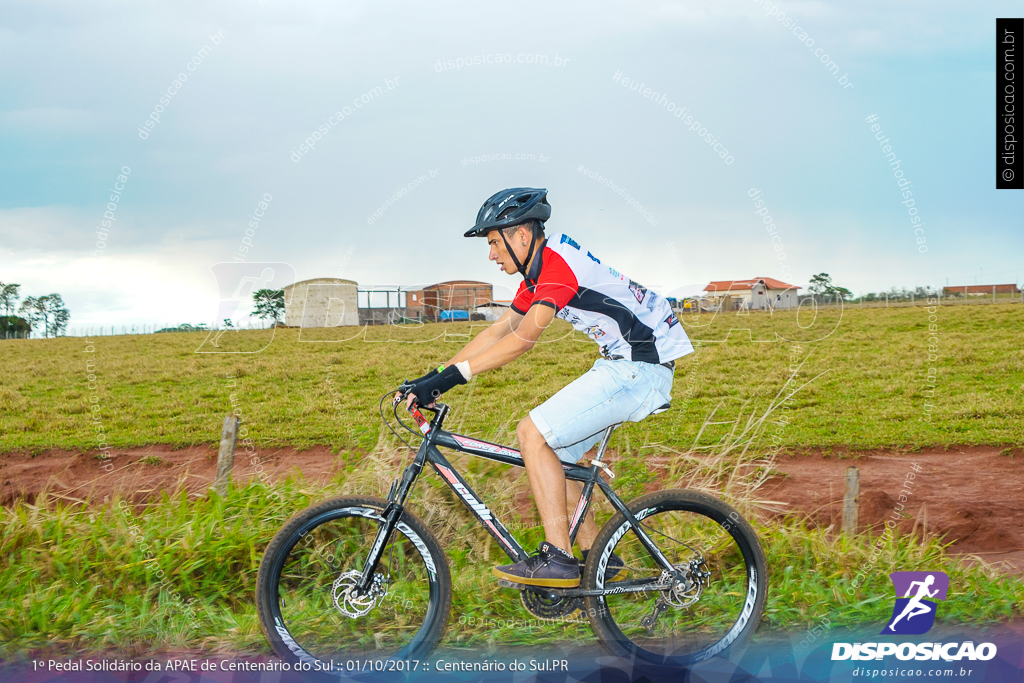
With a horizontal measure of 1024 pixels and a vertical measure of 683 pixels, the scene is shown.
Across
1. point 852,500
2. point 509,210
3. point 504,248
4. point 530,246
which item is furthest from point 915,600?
point 509,210

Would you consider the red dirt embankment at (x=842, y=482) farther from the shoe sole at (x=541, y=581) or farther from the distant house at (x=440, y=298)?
the distant house at (x=440, y=298)

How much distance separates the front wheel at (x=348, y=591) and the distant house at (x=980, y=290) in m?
36.8

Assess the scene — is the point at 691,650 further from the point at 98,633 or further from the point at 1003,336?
the point at 1003,336

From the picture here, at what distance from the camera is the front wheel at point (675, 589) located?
370 cm

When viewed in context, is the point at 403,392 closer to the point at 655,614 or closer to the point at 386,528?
the point at 386,528

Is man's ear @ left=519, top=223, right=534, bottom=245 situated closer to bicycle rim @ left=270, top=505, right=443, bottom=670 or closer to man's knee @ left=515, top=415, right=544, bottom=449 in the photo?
man's knee @ left=515, top=415, right=544, bottom=449

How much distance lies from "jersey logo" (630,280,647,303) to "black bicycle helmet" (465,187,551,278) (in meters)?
0.58

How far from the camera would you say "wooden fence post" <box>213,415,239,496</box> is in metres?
5.39

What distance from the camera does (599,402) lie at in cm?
365

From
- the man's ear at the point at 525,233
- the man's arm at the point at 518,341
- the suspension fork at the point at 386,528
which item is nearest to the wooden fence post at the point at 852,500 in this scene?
the man's arm at the point at 518,341

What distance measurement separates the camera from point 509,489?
17.4 ft

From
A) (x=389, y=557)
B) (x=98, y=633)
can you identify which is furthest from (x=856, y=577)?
(x=98, y=633)

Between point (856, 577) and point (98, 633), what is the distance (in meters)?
4.70

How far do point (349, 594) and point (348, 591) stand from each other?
2 centimetres
